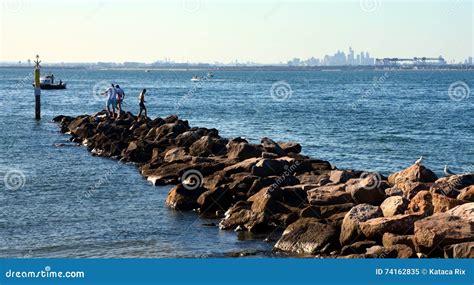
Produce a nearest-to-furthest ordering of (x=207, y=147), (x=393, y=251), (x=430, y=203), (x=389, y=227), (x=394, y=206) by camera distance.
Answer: (x=393, y=251) → (x=389, y=227) → (x=394, y=206) → (x=430, y=203) → (x=207, y=147)

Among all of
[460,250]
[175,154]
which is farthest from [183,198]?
[460,250]

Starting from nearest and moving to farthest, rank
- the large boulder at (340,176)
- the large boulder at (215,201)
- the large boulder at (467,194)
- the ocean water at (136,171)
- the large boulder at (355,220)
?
the large boulder at (355,220) → the ocean water at (136,171) → the large boulder at (467,194) → the large boulder at (215,201) → the large boulder at (340,176)

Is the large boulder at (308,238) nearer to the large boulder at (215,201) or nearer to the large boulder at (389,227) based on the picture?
the large boulder at (389,227)

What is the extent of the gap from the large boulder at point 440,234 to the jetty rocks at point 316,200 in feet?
0.06

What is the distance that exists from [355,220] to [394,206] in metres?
1.29

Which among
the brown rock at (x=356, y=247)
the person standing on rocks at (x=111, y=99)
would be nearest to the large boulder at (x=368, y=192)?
the brown rock at (x=356, y=247)

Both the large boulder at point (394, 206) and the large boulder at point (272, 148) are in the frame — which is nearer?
the large boulder at point (394, 206)

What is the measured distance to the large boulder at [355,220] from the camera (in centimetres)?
1741

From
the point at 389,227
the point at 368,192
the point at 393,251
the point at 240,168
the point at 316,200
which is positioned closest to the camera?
the point at 393,251

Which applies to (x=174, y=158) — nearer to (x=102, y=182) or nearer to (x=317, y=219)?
(x=102, y=182)

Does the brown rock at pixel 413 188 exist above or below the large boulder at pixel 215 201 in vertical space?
above

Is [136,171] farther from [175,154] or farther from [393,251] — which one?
[393,251]

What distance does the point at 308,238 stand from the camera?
17.8m

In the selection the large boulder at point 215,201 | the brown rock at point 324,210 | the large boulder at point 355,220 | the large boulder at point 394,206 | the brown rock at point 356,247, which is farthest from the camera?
the large boulder at point 215,201
